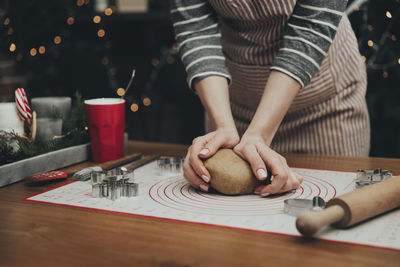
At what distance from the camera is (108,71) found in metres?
3.37

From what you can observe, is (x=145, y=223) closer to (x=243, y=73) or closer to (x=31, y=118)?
(x=31, y=118)

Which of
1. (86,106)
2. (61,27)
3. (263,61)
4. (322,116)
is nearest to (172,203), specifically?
(86,106)

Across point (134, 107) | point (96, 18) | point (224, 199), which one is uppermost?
point (96, 18)

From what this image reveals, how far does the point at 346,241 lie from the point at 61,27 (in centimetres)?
289

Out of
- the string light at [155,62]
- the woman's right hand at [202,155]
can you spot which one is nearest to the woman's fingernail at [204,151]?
the woman's right hand at [202,155]

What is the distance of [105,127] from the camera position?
117cm

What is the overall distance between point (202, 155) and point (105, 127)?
399 mm

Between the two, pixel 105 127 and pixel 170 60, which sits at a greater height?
pixel 170 60

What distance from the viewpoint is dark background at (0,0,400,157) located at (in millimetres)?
2307

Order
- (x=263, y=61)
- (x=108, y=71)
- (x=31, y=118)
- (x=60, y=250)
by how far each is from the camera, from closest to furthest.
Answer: (x=60, y=250) < (x=31, y=118) < (x=263, y=61) < (x=108, y=71)

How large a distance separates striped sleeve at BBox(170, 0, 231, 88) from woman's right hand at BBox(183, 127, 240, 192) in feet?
0.83

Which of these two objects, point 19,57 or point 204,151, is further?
point 19,57

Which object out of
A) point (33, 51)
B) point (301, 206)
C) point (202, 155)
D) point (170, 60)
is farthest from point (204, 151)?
point (170, 60)

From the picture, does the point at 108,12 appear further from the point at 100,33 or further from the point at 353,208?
the point at 353,208
